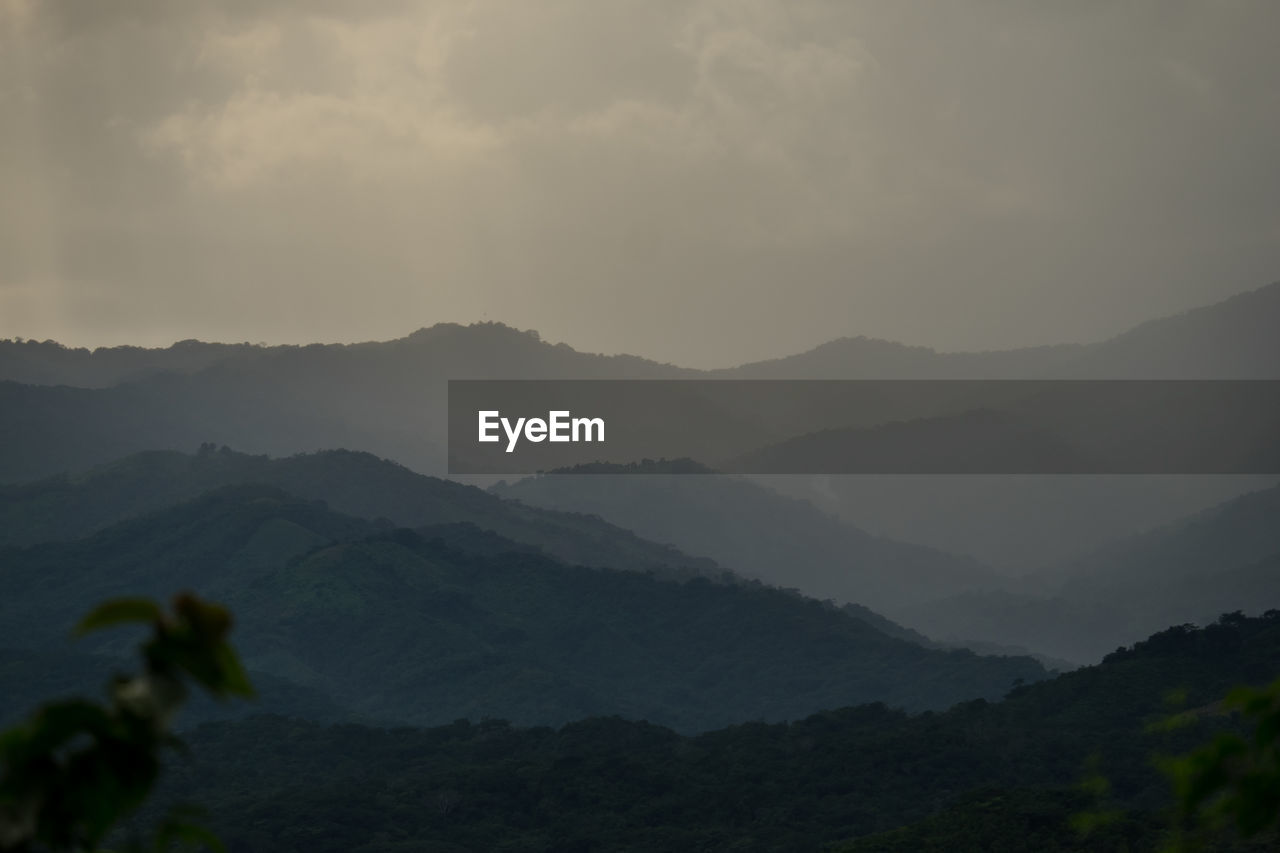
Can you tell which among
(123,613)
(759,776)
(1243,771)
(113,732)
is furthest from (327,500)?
(123,613)

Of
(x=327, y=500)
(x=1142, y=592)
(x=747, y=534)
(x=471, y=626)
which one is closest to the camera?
(x=471, y=626)

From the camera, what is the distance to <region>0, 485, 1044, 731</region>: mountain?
91562 mm

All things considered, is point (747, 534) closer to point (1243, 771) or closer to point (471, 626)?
point (471, 626)

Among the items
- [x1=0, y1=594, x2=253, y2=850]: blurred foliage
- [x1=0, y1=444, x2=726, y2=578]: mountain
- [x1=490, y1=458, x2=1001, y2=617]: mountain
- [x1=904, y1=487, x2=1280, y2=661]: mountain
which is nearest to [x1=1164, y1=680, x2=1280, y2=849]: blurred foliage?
[x1=0, y1=594, x2=253, y2=850]: blurred foliage

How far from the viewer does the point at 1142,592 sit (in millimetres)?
164375

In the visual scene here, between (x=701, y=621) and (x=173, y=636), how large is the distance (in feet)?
343

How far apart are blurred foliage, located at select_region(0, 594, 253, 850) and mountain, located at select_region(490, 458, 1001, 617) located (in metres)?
174

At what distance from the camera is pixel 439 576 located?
356 feet

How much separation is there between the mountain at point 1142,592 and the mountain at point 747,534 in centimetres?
1302

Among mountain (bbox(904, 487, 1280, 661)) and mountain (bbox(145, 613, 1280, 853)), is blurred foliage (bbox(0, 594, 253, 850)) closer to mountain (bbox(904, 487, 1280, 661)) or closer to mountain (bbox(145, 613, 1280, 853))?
mountain (bbox(145, 613, 1280, 853))

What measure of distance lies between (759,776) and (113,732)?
160ft

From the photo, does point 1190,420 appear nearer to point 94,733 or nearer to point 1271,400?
point 1271,400

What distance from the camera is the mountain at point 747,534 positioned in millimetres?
183875

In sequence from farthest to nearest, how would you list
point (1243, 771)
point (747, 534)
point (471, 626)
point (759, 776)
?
point (747, 534) < point (471, 626) < point (759, 776) < point (1243, 771)
